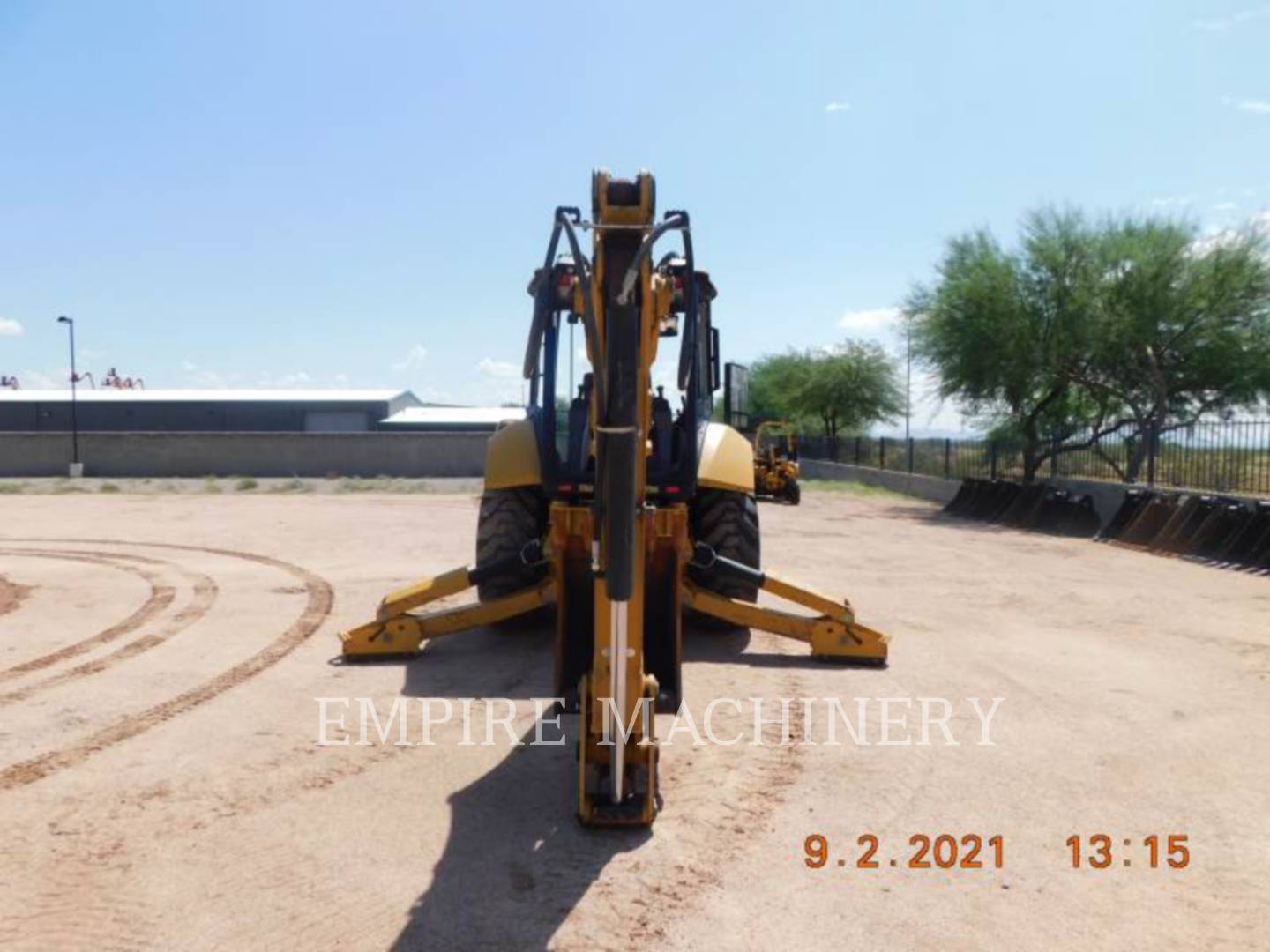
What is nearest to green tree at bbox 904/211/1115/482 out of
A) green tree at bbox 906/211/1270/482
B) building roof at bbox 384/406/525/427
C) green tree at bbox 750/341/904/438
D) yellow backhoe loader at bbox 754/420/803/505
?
green tree at bbox 906/211/1270/482

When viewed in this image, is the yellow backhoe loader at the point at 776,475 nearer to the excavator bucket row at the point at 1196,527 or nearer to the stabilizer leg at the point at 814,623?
the excavator bucket row at the point at 1196,527

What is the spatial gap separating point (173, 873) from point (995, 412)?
21.8 meters

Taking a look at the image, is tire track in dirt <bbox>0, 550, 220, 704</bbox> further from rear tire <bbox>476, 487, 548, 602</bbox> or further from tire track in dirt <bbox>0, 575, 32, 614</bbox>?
rear tire <bbox>476, 487, 548, 602</bbox>

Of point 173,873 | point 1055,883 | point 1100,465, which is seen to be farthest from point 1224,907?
point 1100,465

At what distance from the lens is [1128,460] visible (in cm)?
1756

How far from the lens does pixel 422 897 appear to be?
3.49 metres

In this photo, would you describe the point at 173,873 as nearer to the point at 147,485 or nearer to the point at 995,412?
the point at 995,412

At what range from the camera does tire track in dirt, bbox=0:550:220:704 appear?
630 cm

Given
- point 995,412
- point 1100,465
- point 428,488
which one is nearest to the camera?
point 1100,465

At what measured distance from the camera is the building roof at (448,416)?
52.9 meters

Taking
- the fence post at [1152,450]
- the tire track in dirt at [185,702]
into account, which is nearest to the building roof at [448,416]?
the fence post at [1152,450]

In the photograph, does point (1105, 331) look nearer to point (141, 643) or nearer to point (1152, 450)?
point (1152, 450)

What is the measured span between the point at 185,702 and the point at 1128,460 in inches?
645

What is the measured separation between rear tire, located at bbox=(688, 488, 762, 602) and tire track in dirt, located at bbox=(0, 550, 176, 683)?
4.59m
